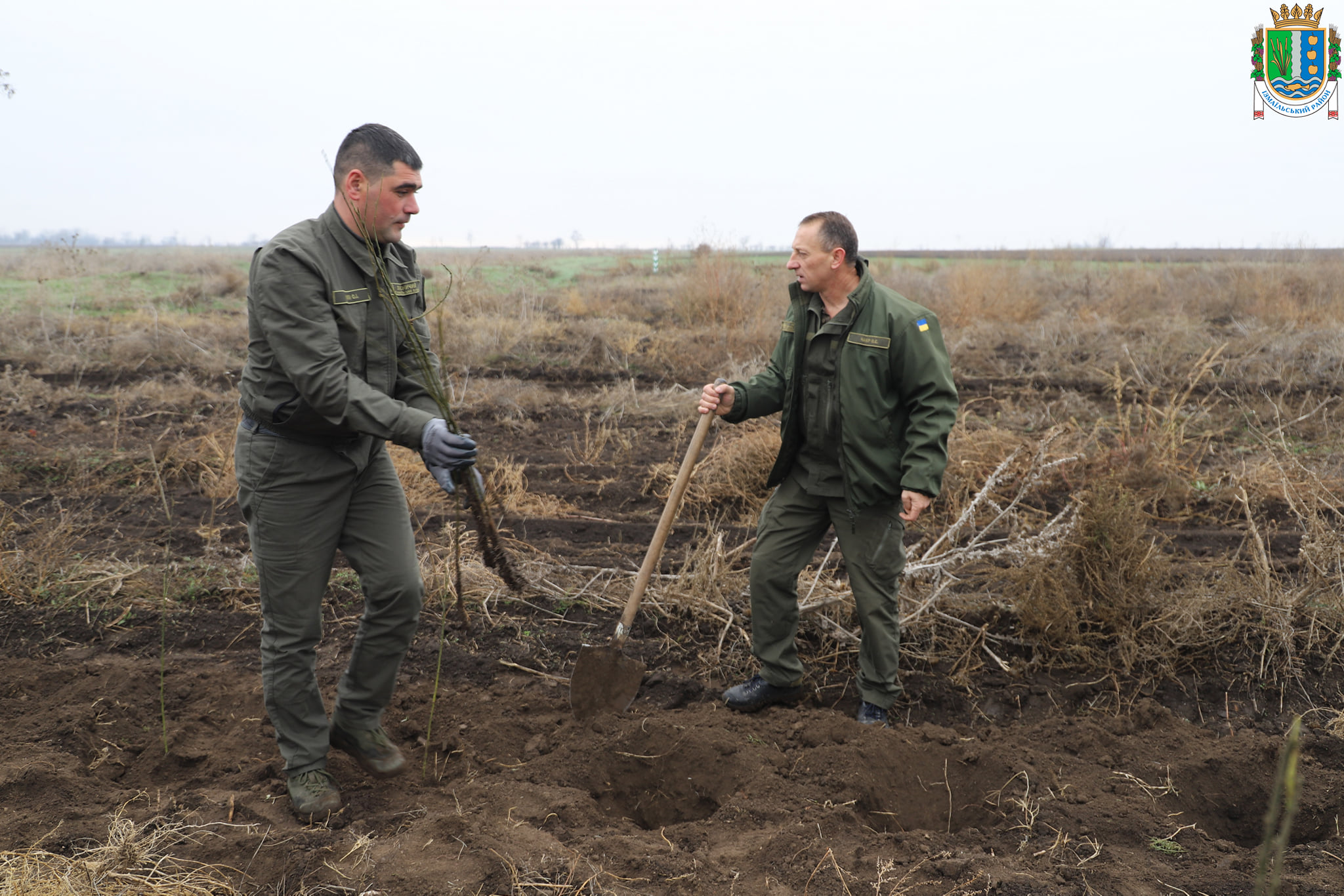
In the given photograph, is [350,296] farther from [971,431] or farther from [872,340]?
[971,431]

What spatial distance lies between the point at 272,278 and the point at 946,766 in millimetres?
3036

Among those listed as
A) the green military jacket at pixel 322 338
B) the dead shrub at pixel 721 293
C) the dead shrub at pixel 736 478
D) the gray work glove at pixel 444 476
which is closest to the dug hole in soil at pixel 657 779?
the gray work glove at pixel 444 476

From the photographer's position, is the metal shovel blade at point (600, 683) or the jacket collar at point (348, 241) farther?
the metal shovel blade at point (600, 683)

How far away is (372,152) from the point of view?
294 cm

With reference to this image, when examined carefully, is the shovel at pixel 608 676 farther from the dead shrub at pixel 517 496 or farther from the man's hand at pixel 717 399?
the dead shrub at pixel 517 496

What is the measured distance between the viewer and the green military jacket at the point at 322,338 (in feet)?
9.24

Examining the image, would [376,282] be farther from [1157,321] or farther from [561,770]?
[1157,321]

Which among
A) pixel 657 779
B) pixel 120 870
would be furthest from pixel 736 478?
pixel 120 870

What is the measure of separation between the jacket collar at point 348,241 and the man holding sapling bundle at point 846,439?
150 centimetres

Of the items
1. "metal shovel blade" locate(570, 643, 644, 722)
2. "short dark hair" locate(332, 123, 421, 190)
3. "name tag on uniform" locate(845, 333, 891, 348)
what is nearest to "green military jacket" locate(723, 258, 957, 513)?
"name tag on uniform" locate(845, 333, 891, 348)

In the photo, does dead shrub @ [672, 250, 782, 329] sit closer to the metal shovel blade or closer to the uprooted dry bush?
the metal shovel blade

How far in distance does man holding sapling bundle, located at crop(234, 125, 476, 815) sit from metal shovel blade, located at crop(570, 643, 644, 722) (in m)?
0.85

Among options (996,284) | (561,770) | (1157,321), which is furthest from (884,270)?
(561,770)

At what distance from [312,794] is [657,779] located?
127 cm
